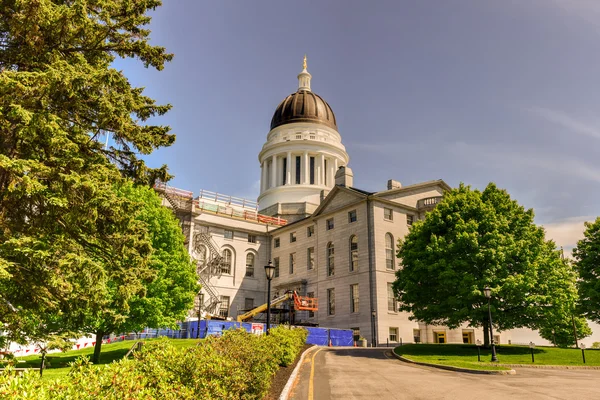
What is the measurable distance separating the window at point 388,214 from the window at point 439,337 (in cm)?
1222

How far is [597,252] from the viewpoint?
4106cm

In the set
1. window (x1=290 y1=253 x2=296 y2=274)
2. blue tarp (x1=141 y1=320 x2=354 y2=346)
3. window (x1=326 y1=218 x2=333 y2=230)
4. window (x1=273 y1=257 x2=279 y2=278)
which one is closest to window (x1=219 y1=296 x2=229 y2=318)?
window (x1=273 y1=257 x2=279 y2=278)

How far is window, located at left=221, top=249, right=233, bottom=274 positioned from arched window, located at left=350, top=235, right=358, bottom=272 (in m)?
18.5

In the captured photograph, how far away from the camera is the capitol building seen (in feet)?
151

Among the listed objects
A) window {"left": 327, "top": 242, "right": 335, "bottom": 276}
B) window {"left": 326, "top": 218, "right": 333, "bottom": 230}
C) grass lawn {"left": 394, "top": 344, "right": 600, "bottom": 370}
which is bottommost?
grass lawn {"left": 394, "top": 344, "right": 600, "bottom": 370}

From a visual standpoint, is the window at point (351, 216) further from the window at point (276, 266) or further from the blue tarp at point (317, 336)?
the window at point (276, 266)

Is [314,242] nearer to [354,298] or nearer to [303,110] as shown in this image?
[354,298]

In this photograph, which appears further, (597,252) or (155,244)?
(597,252)

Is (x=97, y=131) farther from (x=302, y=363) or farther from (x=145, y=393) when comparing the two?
(x=302, y=363)

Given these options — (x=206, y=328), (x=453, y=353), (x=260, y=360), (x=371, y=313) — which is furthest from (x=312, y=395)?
(x=371, y=313)

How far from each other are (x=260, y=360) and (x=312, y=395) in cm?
370

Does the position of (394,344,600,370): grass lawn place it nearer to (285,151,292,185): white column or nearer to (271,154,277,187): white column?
(285,151,292,185): white column

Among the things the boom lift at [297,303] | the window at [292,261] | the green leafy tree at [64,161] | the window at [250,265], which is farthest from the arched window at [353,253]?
the green leafy tree at [64,161]

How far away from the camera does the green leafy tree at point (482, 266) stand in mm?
30500
